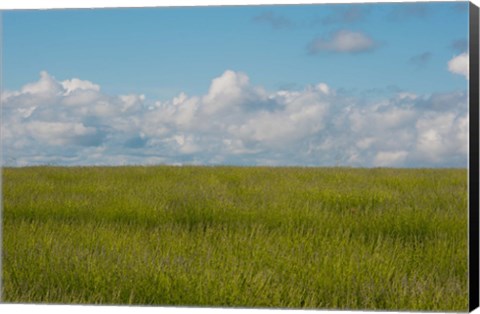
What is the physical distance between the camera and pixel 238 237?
4809 mm

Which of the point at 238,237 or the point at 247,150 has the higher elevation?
the point at 247,150

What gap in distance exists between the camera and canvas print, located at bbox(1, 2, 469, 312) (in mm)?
4348

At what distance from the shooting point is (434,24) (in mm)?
4602

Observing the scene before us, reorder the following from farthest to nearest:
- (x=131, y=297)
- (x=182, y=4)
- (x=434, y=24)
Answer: (x=182, y=4), (x=434, y=24), (x=131, y=297)

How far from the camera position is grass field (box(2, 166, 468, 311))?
427 cm

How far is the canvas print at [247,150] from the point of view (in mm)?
4348

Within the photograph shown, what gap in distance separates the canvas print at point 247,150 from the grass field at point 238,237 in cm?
1

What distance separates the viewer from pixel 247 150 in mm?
4805

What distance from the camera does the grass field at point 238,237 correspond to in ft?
14.0

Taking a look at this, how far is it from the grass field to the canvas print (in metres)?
0.01

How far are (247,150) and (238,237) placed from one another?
1.88 ft

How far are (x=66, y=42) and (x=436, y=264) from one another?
288cm

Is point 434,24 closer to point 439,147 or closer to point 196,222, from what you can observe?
point 439,147

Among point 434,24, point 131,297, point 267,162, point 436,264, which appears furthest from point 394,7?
point 131,297
